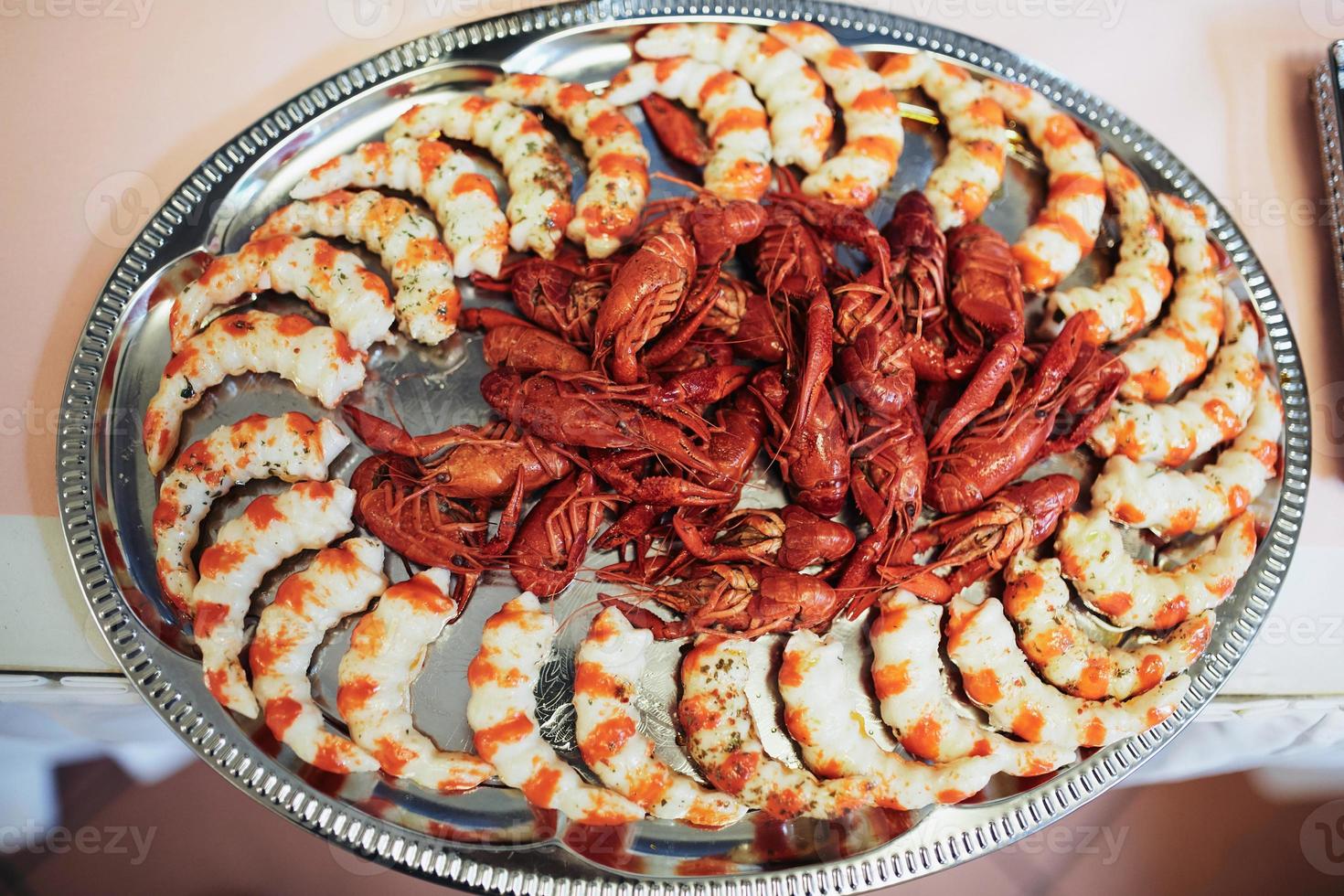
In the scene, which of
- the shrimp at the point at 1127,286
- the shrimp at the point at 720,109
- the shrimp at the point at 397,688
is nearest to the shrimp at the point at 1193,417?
the shrimp at the point at 1127,286

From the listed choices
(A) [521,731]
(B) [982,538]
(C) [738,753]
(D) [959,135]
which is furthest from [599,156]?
(C) [738,753]

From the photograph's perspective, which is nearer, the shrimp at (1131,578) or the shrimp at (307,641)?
the shrimp at (307,641)

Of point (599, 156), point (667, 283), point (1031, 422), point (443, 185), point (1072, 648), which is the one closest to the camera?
point (1072, 648)

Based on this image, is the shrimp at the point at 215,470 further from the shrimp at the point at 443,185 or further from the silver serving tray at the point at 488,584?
the shrimp at the point at 443,185

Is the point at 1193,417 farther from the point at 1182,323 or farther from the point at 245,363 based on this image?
the point at 245,363

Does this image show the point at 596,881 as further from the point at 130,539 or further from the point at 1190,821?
the point at 1190,821
